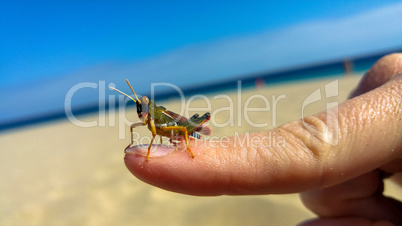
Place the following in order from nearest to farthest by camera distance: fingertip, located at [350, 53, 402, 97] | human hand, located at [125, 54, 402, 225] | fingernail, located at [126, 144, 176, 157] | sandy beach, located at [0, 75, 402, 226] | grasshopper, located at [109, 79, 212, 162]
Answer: human hand, located at [125, 54, 402, 225], fingernail, located at [126, 144, 176, 157], grasshopper, located at [109, 79, 212, 162], fingertip, located at [350, 53, 402, 97], sandy beach, located at [0, 75, 402, 226]

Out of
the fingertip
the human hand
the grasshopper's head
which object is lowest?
the human hand

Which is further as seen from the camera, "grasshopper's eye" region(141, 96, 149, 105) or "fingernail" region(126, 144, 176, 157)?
"grasshopper's eye" region(141, 96, 149, 105)

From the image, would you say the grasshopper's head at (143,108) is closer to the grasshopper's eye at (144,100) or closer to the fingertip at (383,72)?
the grasshopper's eye at (144,100)

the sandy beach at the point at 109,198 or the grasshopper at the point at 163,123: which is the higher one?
the grasshopper at the point at 163,123

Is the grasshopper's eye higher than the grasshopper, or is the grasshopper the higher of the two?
the grasshopper's eye

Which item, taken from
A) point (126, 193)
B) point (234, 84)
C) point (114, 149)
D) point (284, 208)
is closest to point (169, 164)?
point (284, 208)

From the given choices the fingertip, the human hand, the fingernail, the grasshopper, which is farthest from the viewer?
the fingertip

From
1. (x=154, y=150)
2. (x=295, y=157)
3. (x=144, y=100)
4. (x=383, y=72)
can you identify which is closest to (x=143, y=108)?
(x=144, y=100)

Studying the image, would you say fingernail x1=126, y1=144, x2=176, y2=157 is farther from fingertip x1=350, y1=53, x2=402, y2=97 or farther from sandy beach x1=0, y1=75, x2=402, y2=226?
fingertip x1=350, y1=53, x2=402, y2=97

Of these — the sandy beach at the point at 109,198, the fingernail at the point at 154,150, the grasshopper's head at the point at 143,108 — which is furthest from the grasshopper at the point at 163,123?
the sandy beach at the point at 109,198

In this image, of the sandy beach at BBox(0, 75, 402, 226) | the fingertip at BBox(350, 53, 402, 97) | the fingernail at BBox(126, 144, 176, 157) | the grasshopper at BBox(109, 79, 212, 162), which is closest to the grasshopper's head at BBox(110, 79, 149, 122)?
the grasshopper at BBox(109, 79, 212, 162)
